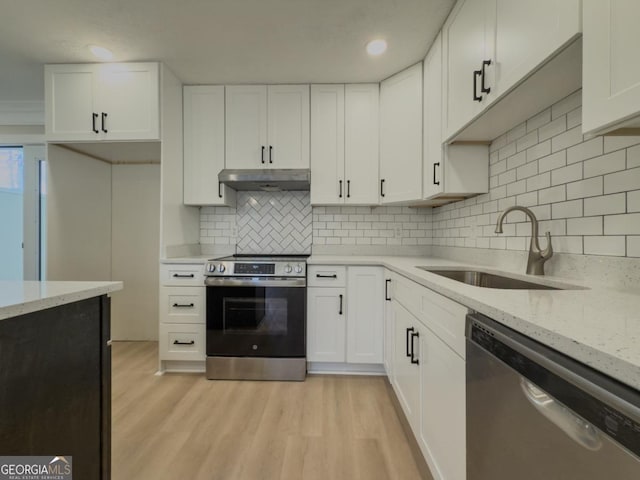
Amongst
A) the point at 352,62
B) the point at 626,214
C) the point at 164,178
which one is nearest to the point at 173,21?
the point at 164,178

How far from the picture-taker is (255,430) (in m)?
1.65

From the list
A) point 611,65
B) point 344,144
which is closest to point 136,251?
point 344,144

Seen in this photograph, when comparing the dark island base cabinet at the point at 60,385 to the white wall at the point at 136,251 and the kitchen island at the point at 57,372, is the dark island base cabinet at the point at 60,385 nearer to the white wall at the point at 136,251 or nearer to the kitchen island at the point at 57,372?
the kitchen island at the point at 57,372

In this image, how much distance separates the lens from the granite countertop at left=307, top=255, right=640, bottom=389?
443 millimetres

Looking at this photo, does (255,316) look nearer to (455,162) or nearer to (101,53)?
(455,162)

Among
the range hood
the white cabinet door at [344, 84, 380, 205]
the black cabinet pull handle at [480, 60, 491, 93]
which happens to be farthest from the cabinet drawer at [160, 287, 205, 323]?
the black cabinet pull handle at [480, 60, 491, 93]

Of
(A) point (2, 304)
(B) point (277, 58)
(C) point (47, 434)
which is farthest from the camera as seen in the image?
(B) point (277, 58)

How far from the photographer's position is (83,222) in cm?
266

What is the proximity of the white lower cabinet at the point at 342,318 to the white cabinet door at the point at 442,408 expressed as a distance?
3.09 feet

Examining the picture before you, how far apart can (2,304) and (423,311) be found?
55.6 inches

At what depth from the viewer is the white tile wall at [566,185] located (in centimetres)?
104

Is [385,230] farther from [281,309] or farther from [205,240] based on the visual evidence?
[205,240]

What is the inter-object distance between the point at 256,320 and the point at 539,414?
6.32 ft

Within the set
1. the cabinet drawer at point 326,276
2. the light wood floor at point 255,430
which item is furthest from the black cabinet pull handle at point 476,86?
the light wood floor at point 255,430
